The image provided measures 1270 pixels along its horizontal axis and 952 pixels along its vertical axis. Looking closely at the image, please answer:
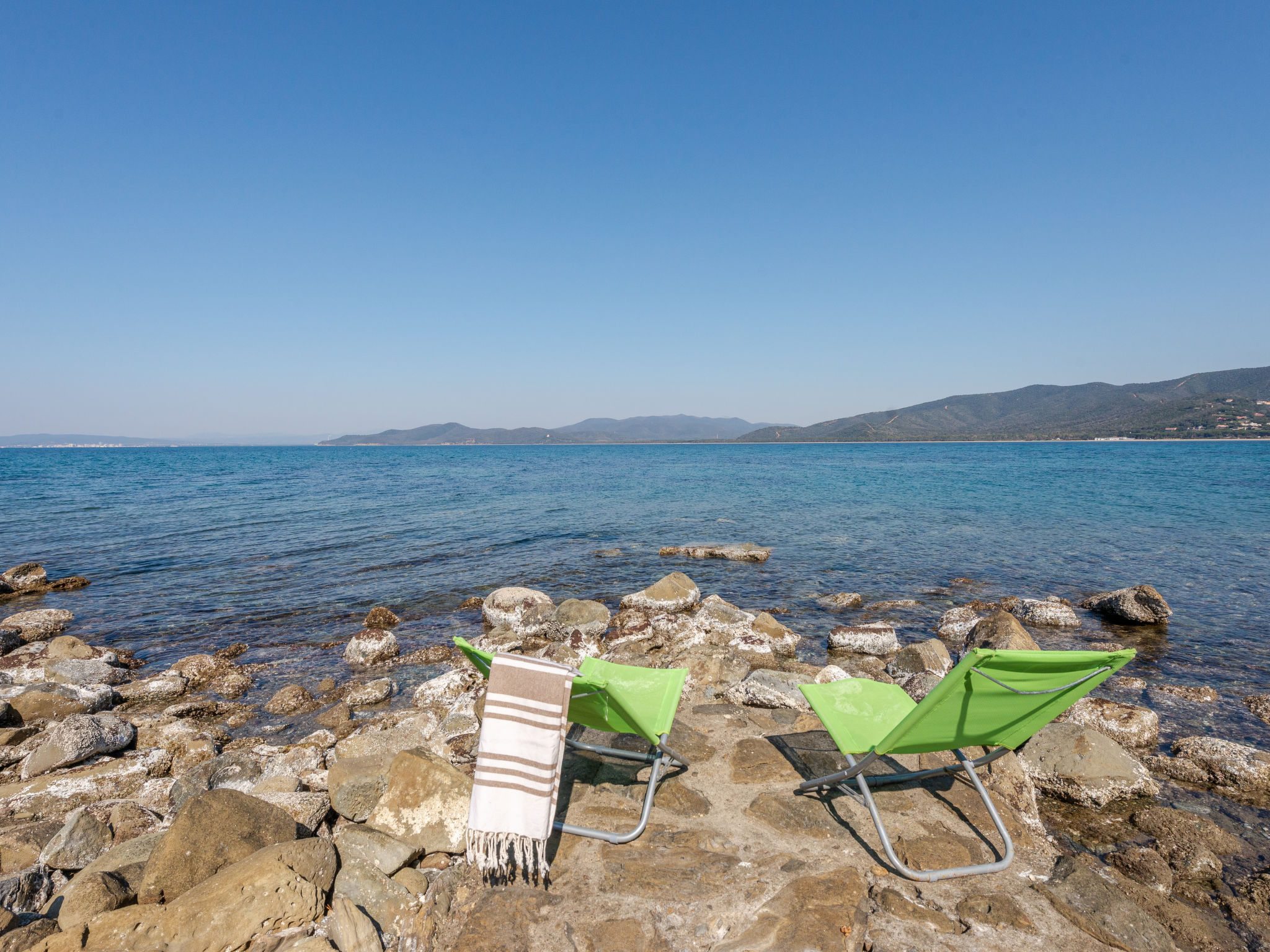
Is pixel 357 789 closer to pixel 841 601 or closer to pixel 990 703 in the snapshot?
pixel 990 703

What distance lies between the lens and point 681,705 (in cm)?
597

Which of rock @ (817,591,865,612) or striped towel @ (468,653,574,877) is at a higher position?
striped towel @ (468,653,574,877)

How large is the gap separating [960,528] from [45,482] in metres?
53.7

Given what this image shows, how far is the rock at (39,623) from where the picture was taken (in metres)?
10.2

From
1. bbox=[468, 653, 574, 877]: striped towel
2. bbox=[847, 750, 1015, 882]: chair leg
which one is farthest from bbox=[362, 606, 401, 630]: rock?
bbox=[847, 750, 1015, 882]: chair leg

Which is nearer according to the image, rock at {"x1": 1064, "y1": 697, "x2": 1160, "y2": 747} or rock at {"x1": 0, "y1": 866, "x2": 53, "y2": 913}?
rock at {"x1": 0, "y1": 866, "x2": 53, "y2": 913}

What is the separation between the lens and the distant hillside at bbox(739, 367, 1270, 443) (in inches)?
4114

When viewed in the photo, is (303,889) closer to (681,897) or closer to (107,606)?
(681,897)

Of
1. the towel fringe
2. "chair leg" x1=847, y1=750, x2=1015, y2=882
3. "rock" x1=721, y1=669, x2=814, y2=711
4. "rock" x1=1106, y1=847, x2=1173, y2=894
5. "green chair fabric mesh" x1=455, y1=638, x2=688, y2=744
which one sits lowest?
"rock" x1=1106, y1=847, x2=1173, y2=894

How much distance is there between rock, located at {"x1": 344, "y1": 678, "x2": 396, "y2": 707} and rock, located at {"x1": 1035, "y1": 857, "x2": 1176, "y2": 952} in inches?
279

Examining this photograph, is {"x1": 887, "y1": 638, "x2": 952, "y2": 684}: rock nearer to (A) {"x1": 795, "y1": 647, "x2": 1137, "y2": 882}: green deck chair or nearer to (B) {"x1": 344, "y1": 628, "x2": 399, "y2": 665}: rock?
(A) {"x1": 795, "y1": 647, "x2": 1137, "y2": 882}: green deck chair

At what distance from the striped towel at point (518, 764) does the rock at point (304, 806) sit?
1.89 meters

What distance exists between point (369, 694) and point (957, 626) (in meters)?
9.30

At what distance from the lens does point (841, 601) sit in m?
11.5
